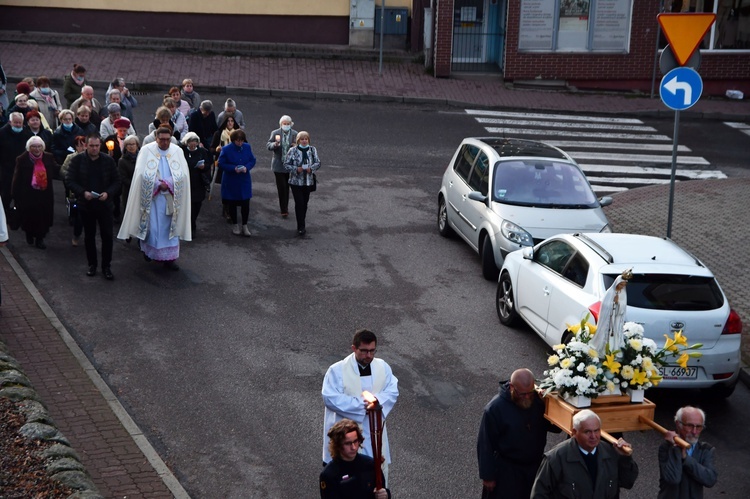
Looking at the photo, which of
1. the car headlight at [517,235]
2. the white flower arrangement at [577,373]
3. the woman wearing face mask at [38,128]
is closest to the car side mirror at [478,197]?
the car headlight at [517,235]

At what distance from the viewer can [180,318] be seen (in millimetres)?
12680

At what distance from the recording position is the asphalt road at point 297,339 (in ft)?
30.9

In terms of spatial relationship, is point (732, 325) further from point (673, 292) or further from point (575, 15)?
point (575, 15)

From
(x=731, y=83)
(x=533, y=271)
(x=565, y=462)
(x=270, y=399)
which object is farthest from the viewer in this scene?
(x=731, y=83)

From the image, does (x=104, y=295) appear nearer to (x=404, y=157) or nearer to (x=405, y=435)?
(x=405, y=435)

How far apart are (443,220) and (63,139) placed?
5937 mm

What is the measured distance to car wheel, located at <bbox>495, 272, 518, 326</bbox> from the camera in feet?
41.9

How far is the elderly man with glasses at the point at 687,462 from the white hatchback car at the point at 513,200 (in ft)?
23.2

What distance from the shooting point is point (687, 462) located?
7.12m

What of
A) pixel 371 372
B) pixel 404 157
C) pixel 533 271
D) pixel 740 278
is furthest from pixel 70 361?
pixel 404 157

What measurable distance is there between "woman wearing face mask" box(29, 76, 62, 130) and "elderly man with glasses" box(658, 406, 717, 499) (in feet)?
45.2

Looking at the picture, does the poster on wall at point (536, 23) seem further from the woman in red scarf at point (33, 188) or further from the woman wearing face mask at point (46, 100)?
the woman in red scarf at point (33, 188)

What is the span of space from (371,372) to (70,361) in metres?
4.50

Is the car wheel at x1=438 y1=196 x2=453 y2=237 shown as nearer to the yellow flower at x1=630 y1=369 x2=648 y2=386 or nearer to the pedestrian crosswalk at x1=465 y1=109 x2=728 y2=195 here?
the pedestrian crosswalk at x1=465 y1=109 x2=728 y2=195
